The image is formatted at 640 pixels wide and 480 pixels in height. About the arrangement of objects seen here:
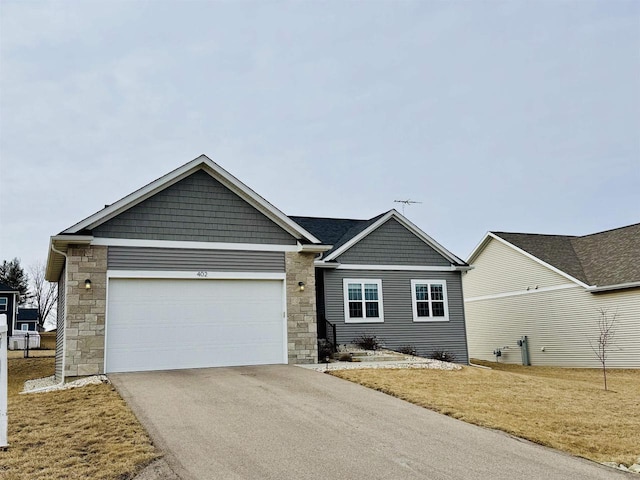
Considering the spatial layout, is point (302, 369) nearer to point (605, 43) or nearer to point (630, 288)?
point (630, 288)

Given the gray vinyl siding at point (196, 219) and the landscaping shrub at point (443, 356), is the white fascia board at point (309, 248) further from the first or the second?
the landscaping shrub at point (443, 356)

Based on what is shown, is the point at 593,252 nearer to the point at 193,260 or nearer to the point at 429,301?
the point at 429,301

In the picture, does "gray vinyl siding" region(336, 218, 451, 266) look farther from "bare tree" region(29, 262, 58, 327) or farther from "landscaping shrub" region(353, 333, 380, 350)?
"bare tree" region(29, 262, 58, 327)

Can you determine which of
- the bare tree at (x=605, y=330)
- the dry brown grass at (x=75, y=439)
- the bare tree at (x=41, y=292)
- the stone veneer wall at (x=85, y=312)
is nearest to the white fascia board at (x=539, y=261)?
the bare tree at (x=605, y=330)

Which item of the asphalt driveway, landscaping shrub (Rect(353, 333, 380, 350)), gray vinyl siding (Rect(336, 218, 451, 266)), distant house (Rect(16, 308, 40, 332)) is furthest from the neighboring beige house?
distant house (Rect(16, 308, 40, 332))

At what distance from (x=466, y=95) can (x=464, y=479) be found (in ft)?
62.0

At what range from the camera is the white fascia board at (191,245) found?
1334cm

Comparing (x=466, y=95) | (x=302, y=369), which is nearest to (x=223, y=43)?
(x=466, y=95)

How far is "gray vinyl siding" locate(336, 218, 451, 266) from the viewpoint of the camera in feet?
64.0

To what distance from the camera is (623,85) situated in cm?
2038

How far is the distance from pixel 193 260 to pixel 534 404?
27.9ft

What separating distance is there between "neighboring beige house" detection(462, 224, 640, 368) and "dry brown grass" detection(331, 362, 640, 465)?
6974 millimetres

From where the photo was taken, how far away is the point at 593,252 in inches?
947

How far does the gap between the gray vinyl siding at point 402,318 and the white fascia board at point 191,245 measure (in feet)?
14.0
